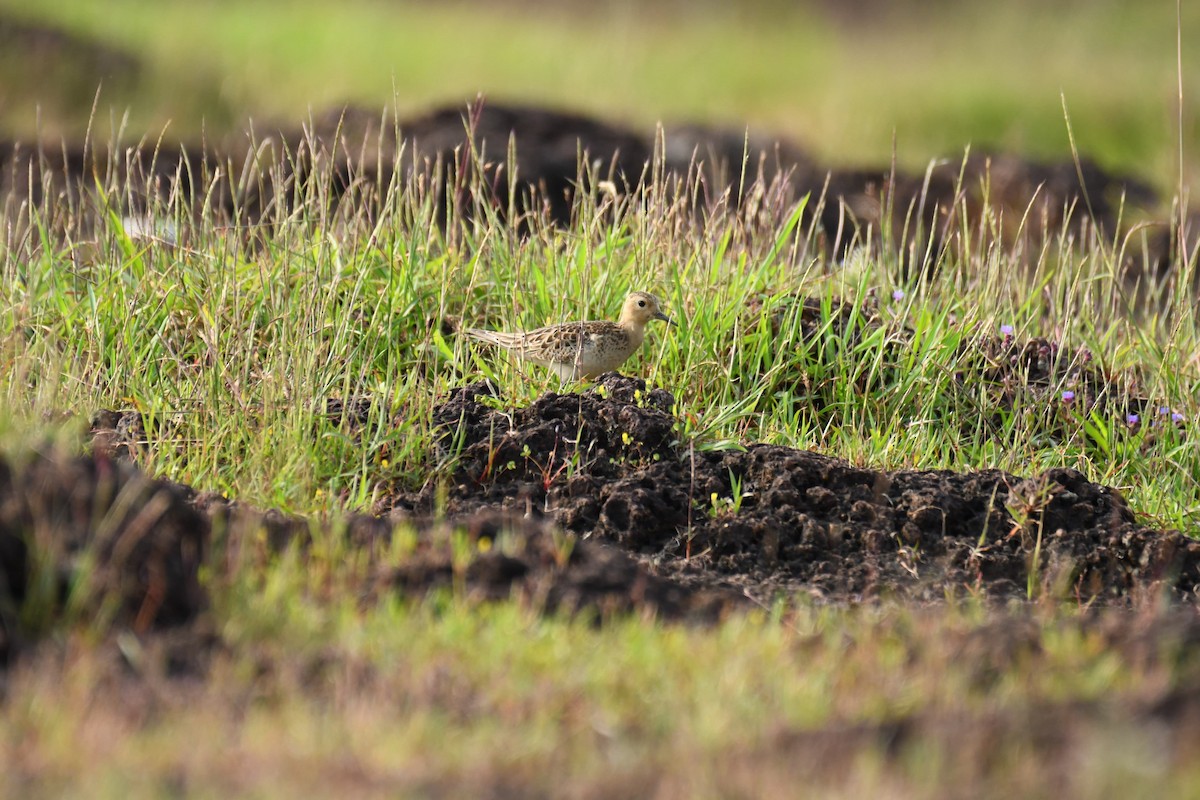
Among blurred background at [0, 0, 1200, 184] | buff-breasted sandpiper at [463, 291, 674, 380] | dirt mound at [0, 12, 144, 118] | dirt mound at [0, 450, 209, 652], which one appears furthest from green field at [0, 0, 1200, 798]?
dirt mound at [0, 12, 144, 118]

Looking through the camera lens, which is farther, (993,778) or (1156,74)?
(1156,74)

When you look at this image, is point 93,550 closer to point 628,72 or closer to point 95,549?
point 95,549

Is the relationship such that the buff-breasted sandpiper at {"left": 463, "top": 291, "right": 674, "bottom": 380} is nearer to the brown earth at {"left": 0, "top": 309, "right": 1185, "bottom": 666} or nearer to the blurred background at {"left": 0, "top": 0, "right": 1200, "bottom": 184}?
the brown earth at {"left": 0, "top": 309, "right": 1185, "bottom": 666}

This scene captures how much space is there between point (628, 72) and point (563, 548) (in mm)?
12004

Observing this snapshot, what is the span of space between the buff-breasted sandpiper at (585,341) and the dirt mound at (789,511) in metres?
0.33

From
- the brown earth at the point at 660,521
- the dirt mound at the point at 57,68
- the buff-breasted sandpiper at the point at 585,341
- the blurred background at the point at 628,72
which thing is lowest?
the brown earth at the point at 660,521

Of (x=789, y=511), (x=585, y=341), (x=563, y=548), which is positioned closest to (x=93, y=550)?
(x=563, y=548)

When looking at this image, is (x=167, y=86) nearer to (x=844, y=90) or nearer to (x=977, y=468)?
(x=844, y=90)

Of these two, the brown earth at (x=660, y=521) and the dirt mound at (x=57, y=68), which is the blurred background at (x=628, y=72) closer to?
the dirt mound at (x=57, y=68)

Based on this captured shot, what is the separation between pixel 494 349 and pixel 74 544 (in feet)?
9.23

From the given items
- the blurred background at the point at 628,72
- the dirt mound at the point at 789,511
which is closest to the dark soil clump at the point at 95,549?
the dirt mound at the point at 789,511

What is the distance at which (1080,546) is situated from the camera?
5.29 m

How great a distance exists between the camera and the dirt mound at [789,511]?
5.11 m

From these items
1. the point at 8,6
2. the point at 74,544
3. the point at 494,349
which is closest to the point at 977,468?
the point at 494,349
